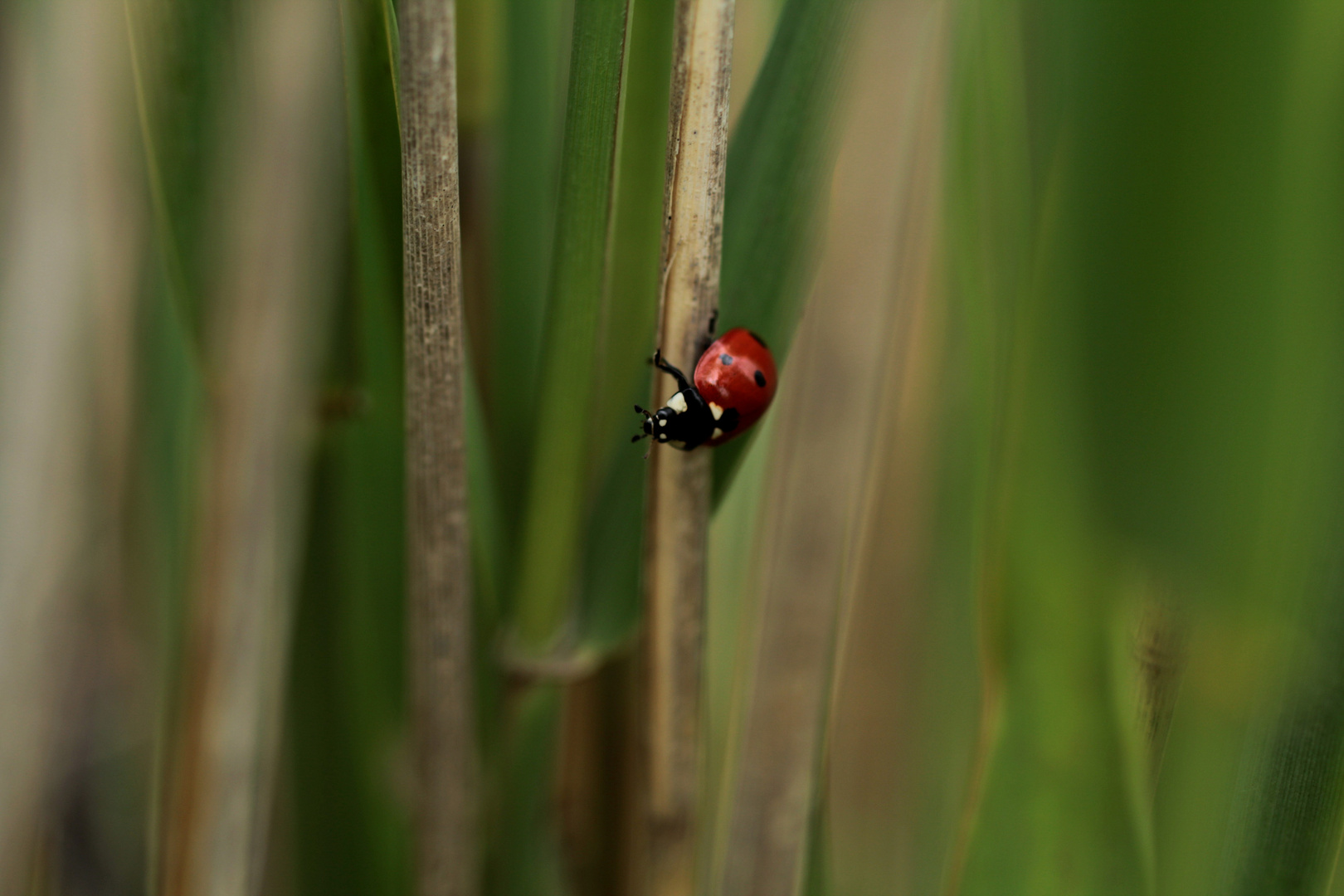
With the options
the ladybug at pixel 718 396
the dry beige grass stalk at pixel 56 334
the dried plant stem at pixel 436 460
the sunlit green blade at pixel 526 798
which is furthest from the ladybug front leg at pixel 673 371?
the dry beige grass stalk at pixel 56 334

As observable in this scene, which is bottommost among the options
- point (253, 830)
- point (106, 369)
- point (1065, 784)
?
point (253, 830)

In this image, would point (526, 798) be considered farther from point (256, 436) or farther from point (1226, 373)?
point (1226, 373)

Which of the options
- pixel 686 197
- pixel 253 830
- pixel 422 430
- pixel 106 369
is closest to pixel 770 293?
pixel 686 197

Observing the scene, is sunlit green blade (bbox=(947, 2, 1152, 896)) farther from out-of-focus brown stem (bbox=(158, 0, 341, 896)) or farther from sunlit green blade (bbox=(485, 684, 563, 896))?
out-of-focus brown stem (bbox=(158, 0, 341, 896))

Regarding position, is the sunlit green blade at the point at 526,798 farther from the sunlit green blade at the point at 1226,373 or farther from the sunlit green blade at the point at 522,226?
the sunlit green blade at the point at 1226,373

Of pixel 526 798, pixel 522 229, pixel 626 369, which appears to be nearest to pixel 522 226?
pixel 522 229

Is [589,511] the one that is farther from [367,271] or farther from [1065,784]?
[1065,784]
